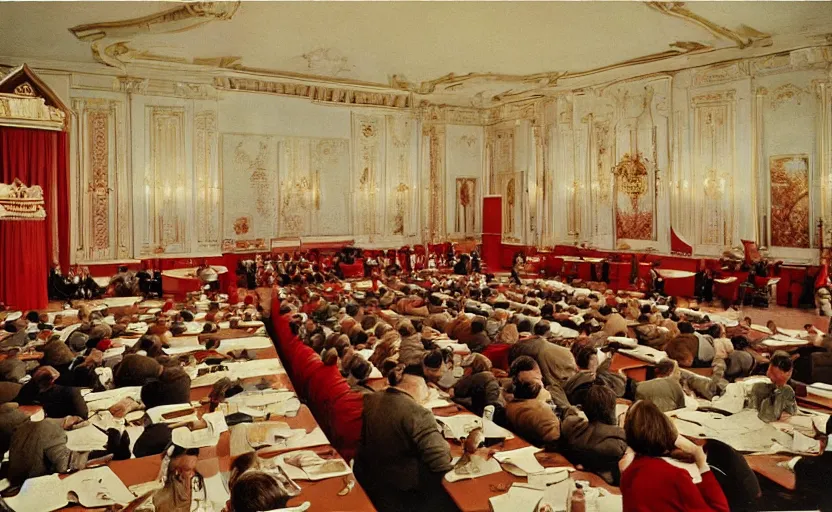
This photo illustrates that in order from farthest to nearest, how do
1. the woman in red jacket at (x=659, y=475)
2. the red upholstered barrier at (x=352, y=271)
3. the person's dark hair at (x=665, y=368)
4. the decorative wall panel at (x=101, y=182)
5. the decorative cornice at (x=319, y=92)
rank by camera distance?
the red upholstered barrier at (x=352, y=271), the decorative cornice at (x=319, y=92), the decorative wall panel at (x=101, y=182), the person's dark hair at (x=665, y=368), the woman in red jacket at (x=659, y=475)

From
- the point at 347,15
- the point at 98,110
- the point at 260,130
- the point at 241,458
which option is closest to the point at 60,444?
the point at 241,458

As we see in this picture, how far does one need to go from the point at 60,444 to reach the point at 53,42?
36.5 ft

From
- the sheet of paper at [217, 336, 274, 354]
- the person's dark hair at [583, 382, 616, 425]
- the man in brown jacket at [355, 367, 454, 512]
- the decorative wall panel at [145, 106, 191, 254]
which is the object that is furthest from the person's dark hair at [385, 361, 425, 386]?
the decorative wall panel at [145, 106, 191, 254]

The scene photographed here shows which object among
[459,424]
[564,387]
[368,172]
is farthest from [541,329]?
[368,172]

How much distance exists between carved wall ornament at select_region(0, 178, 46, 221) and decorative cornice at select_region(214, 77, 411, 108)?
541 cm

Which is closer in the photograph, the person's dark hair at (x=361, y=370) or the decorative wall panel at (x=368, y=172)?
the person's dark hair at (x=361, y=370)

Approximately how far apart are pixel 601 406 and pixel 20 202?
35.9ft

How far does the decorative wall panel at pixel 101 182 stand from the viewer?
13.3 metres

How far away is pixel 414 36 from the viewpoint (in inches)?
463

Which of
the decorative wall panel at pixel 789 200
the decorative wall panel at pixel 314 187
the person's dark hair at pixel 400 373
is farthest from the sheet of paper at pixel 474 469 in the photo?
the decorative wall panel at pixel 314 187

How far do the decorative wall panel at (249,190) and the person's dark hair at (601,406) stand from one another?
13.3m

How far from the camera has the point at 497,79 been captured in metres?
15.3

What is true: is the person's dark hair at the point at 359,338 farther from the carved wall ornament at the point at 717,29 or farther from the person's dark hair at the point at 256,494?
the carved wall ornament at the point at 717,29

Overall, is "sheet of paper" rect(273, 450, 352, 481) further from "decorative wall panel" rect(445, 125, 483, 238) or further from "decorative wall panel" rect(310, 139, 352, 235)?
"decorative wall panel" rect(445, 125, 483, 238)
